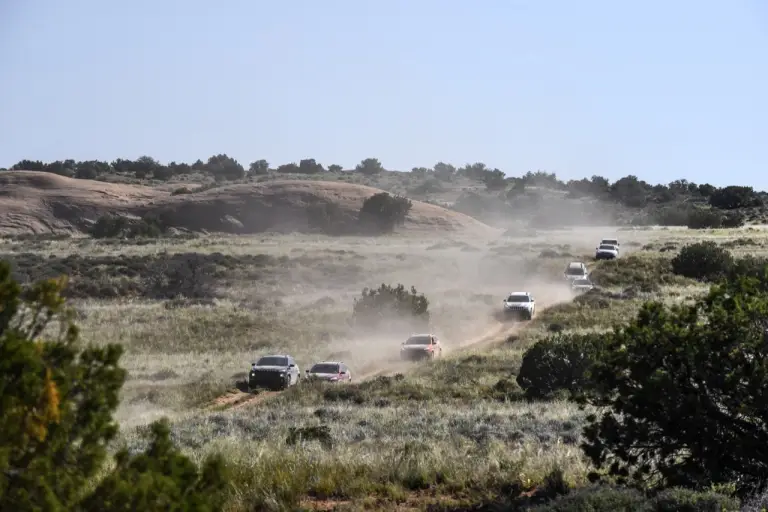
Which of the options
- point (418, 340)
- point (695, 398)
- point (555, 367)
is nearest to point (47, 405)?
point (695, 398)

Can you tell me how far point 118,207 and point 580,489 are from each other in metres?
93.1

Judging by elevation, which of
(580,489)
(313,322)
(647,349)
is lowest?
(313,322)

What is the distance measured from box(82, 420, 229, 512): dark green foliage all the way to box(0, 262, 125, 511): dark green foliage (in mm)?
215

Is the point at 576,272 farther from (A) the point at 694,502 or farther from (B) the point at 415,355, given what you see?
(A) the point at 694,502

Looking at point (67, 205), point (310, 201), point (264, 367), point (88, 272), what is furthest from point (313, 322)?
point (67, 205)

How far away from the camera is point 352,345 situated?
41438 mm

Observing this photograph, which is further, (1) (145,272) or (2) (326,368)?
(1) (145,272)

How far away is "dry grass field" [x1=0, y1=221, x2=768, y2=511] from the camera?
11664mm

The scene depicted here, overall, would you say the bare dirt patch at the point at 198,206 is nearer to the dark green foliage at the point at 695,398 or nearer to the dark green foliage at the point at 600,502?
the dark green foliage at the point at 695,398

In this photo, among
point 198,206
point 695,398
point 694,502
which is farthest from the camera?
point 198,206

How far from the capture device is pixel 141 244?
3012 inches

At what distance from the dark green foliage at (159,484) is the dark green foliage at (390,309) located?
38.3 metres

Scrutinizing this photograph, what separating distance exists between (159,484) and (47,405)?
2.81ft

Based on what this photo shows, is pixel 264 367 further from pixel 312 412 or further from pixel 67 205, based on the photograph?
pixel 67 205
